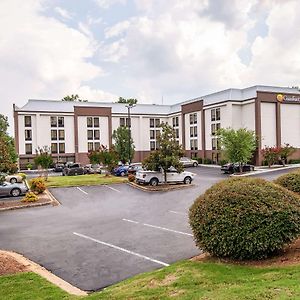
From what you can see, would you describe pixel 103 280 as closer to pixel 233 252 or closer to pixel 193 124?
pixel 233 252

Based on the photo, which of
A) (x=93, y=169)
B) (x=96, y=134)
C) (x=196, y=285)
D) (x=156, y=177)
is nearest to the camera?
(x=196, y=285)

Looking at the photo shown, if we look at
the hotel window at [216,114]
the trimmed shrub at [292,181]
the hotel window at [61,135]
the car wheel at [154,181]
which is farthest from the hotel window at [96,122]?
the trimmed shrub at [292,181]

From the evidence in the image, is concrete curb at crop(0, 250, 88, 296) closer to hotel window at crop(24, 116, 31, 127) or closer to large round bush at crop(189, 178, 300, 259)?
large round bush at crop(189, 178, 300, 259)

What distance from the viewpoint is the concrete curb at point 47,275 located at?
7586mm

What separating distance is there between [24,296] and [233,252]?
4.32 m

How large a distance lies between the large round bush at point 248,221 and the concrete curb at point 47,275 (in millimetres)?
2930

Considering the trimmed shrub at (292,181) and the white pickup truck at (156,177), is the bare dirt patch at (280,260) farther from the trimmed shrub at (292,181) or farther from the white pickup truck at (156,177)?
the white pickup truck at (156,177)

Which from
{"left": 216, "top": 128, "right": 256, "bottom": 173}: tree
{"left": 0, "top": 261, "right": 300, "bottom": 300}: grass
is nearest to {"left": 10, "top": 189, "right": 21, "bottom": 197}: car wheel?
{"left": 0, "top": 261, "right": 300, "bottom": 300}: grass

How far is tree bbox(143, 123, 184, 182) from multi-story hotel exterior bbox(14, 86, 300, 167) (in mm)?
21947

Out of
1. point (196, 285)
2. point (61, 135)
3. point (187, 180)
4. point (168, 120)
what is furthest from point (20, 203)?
point (168, 120)

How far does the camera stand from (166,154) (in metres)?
28.0

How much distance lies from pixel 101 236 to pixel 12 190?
15.1m

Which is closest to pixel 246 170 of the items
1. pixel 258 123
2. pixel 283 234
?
pixel 258 123

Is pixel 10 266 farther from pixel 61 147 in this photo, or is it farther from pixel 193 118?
pixel 61 147
